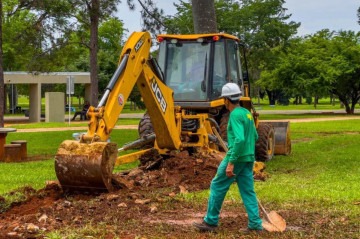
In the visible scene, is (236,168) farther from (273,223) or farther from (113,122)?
(113,122)

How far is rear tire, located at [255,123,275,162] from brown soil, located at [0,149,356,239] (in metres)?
4.45

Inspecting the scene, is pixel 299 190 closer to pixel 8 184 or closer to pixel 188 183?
pixel 188 183

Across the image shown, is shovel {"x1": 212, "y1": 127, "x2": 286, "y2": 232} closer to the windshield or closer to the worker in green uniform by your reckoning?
the worker in green uniform

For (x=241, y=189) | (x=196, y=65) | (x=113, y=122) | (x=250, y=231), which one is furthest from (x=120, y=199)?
(x=196, y=65)

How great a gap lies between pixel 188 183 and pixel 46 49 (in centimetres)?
1989

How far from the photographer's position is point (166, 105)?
38.0ft

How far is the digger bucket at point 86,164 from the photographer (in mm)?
8969

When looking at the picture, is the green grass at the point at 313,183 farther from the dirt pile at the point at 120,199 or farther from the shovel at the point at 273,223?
the shovel at the point at 273,223

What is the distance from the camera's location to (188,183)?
10914mm

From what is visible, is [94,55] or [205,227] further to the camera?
[94,55]

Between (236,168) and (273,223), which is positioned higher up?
(236,168)

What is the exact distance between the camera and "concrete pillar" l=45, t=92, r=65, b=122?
40312 mm

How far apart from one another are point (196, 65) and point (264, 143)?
2953 millimetres

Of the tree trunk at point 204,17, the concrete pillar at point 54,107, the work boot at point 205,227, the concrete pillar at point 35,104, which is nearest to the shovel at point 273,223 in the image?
the work boot at point 205,227
